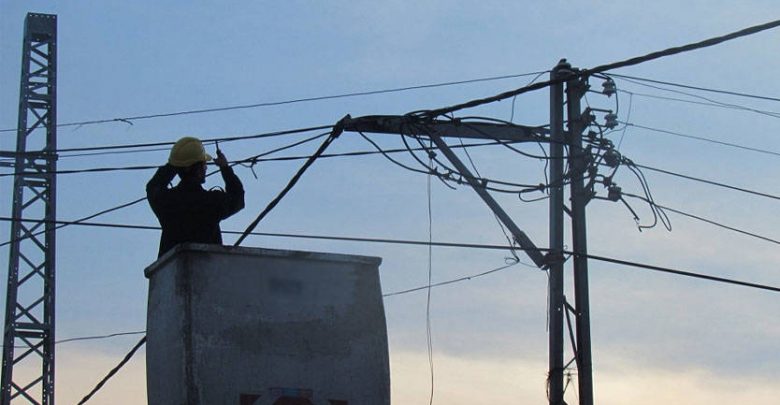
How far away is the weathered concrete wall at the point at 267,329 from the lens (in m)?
7.87

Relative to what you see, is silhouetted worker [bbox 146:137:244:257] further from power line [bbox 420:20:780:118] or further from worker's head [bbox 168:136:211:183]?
power line [bbox 420:20:780:118]

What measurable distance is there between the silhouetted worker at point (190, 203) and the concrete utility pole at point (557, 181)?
3897 millimetres

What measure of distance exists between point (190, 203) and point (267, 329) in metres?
1.50

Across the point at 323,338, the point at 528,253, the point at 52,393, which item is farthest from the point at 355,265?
the point at 52,393

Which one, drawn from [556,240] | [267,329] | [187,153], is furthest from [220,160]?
[556,240]

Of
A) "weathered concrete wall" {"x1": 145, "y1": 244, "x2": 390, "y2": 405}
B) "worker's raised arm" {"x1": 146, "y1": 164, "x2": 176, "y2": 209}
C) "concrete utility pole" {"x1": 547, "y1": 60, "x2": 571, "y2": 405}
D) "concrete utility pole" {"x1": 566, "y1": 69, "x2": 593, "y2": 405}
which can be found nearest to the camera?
"weathered concrete wall" {"x1": 145, "y1": 244, "x2": 390, "y2": 405}

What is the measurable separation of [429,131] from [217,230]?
4.32 m

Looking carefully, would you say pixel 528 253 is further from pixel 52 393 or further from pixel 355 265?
pixel 52 393

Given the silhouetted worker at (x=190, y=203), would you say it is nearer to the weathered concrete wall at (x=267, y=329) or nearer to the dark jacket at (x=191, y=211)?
the dark jacket at (x=191, y=211)

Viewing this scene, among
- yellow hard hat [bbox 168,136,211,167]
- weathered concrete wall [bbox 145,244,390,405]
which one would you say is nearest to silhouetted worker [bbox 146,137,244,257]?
yellow hard hat [bbox 168,136,211,167]

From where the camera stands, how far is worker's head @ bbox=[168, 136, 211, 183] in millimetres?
9531

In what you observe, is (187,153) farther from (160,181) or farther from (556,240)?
(556,240)

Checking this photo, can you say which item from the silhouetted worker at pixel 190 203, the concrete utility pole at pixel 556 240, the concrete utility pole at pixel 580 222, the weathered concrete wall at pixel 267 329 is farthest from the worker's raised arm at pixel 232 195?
the concrete utility pole at pixel 580 222

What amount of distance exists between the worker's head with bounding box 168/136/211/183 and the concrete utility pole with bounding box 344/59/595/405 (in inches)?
149
